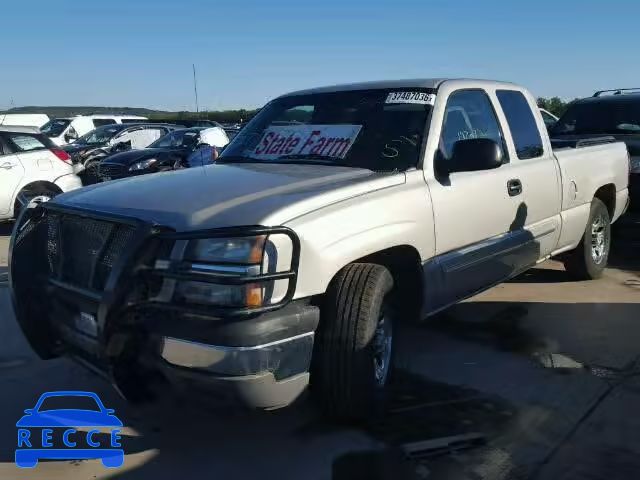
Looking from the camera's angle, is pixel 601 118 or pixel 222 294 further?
pixel 601 118

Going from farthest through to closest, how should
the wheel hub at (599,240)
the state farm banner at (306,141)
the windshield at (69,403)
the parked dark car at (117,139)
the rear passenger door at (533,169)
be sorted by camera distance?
the parked dark car at (117,139), the wheel hub at (599,240), the rear passenger door at (533,169), the state farm banner at (306,141), the windshield at (69,403)

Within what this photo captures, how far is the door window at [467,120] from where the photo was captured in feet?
14.1

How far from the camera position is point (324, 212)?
10.5 ft

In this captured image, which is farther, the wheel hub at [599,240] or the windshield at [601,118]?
→ the windshield at [601,118]

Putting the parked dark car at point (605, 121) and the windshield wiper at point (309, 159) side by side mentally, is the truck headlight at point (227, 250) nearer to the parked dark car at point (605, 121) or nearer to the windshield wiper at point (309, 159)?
the windshield wiper at point (309, 159)

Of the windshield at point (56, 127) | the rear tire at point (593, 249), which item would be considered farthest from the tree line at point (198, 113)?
the windshield at point (56, 127)

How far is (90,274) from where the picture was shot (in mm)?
3307

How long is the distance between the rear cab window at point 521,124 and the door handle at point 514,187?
0.30 meters

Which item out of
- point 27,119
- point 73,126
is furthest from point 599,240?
point 27,119

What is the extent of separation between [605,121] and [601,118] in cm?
7

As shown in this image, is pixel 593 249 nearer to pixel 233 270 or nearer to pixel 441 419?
pixel 441 419

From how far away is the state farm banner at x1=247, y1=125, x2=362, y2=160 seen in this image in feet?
13.9

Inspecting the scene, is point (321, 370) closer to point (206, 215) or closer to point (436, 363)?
point (206, 215)

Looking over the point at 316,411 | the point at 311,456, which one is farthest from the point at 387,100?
the point at 311,456
